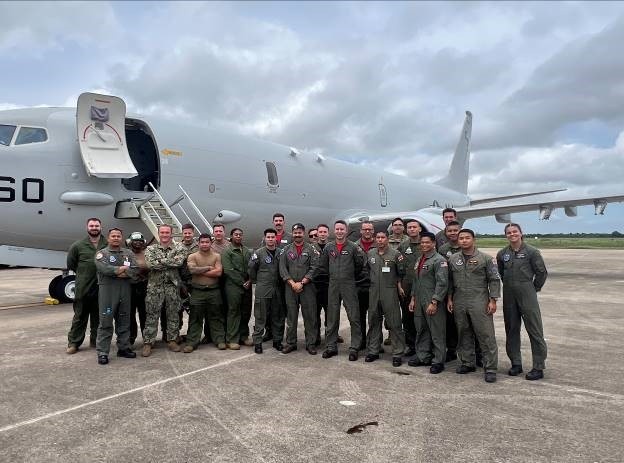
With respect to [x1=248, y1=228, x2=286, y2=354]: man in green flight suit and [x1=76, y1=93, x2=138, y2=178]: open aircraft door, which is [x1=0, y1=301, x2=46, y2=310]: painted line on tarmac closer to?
[x1=76, y1=93, x2=138, y2=178]: open aircraft door

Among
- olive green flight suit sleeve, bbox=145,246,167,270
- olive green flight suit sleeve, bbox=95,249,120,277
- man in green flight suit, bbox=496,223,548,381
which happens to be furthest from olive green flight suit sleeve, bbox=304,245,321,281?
olive green flight suit sleeve, bbox=95,249,120,277

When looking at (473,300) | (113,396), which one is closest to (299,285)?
(473,300)

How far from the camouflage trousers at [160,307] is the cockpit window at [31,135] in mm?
4598

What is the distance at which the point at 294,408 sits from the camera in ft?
13.6

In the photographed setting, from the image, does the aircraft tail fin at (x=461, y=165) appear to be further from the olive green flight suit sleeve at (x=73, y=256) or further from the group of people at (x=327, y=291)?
→ the olive green flight suit sleeve at (x=73, y=256)

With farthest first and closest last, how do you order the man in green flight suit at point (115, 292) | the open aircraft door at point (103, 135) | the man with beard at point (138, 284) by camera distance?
the open aircraft door at point (103, 135) → the man with beard at point (138, 284) → the man in green flight suit at point (115, 292)

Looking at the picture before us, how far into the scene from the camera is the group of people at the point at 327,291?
5309mm

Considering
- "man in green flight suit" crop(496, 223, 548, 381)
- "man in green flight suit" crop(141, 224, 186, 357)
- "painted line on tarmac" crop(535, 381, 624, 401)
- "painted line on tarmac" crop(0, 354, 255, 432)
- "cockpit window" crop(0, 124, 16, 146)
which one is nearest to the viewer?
"painted line on tarmac" crop(0, 354, 255, 432)

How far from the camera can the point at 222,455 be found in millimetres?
3223

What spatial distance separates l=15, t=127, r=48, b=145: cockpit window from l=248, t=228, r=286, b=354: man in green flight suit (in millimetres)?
5218

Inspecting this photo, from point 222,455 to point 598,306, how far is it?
9.50 meters

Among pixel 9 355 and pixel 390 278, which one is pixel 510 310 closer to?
pixel 390 278

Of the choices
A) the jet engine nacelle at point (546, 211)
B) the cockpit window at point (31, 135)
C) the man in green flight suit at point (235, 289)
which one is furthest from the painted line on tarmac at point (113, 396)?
the jet engine nacelle at point (546, 211)

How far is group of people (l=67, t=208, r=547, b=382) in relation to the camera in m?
5.31
